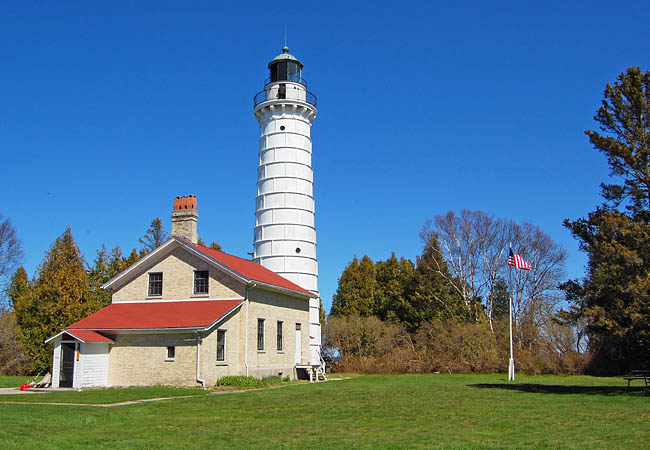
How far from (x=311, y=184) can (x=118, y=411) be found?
74.3ft

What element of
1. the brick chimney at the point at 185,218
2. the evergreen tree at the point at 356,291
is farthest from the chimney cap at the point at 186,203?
the evergreen tree at the point at 356,291

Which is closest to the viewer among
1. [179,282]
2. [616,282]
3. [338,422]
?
[338,422]

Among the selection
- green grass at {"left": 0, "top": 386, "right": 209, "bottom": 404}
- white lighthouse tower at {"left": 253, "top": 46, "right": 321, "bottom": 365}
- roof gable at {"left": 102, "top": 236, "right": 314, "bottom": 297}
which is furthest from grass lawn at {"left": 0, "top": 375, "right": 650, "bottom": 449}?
white lighthouse tower at {"left": 253, "top": 46, "right": 321, "bottom": 365}

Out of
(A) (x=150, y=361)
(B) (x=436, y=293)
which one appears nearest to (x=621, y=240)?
(A) (x=150, y=361)

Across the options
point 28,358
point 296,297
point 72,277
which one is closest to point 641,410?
point 296,297

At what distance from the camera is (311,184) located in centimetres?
3484

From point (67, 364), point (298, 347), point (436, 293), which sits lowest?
point (67, 364)

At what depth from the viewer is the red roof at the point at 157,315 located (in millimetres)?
21891

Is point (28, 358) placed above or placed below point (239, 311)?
below

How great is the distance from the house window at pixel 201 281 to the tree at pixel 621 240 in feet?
44.2

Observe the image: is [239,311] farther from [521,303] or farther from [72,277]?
[521,303]

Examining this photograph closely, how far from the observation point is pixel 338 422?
38.8ft

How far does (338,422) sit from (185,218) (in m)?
16.7

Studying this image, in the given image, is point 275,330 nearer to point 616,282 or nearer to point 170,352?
point 170,352
